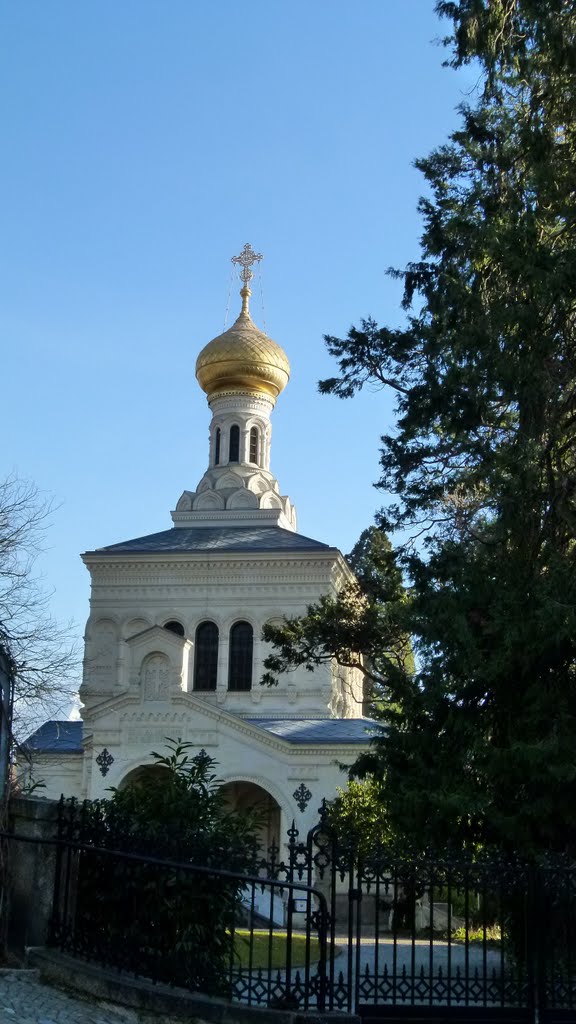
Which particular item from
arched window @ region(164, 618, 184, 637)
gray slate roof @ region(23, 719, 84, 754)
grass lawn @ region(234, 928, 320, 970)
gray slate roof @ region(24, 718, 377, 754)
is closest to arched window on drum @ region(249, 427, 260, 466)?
arched window @ region(164, 618, 184, 637)

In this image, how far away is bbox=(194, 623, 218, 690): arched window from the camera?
31.2m

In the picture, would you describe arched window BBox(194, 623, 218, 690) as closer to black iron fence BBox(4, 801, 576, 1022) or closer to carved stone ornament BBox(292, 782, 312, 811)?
carved stone ornament BBox(292, 782, 312, 811)

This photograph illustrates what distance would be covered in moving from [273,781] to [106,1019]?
1837 cm

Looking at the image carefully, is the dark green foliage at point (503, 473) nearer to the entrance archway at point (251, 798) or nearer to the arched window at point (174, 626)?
the entrance archway at point (251, 798)

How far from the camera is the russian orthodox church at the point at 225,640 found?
85.6ft

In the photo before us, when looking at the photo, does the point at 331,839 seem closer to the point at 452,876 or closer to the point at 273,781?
the point at 452,876

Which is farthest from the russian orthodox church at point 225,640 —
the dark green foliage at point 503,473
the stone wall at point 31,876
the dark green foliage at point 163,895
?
the stone wall at point 31,876

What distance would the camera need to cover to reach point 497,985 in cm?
834

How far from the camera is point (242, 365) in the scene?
119 feet

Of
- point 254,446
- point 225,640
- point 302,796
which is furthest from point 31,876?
point 254,446

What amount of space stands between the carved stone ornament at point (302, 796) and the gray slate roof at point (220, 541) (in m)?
7.67

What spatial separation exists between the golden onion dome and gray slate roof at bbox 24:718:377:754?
38.0ft

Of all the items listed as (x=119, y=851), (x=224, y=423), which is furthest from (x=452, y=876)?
(x=224, y=423)

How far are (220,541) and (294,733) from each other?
7.88 metres
